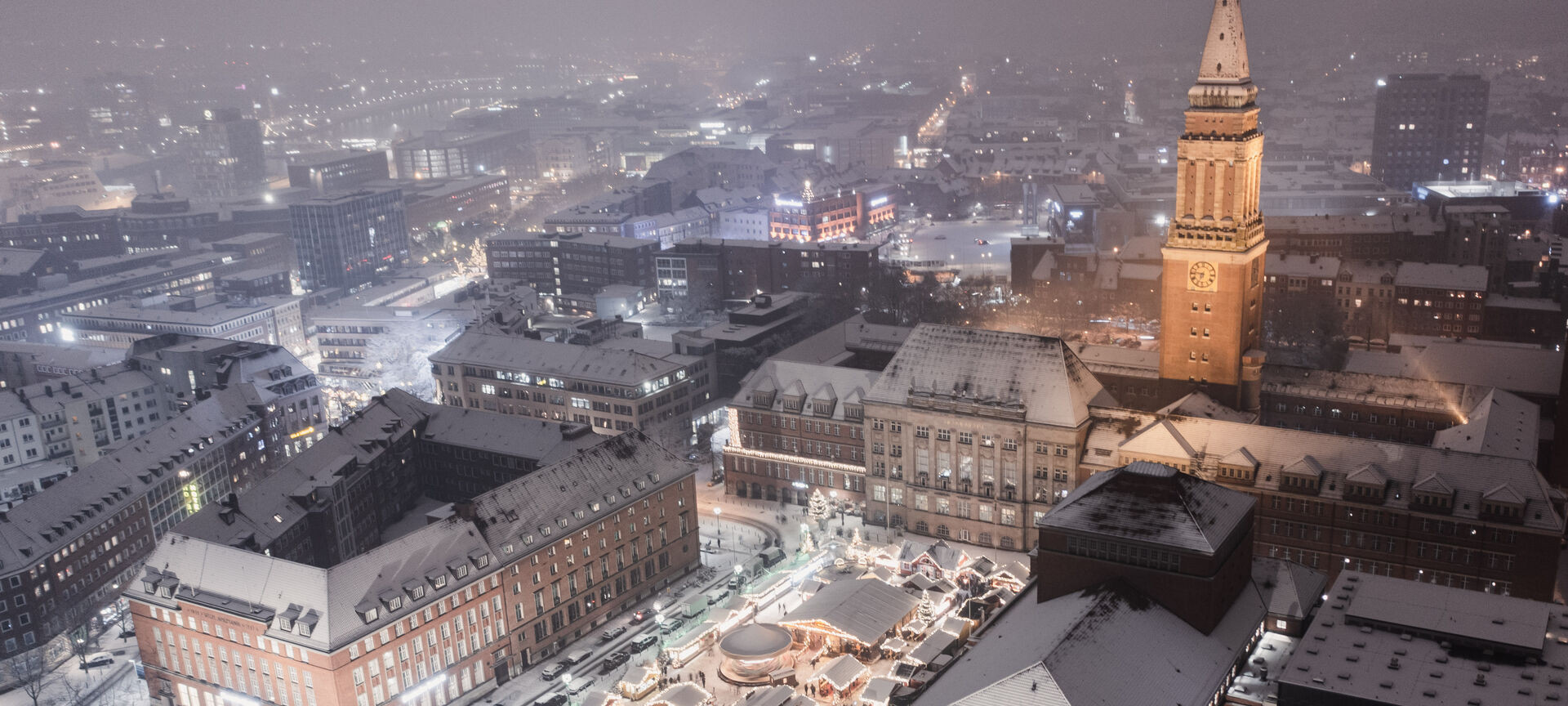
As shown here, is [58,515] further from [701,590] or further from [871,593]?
[871,593]

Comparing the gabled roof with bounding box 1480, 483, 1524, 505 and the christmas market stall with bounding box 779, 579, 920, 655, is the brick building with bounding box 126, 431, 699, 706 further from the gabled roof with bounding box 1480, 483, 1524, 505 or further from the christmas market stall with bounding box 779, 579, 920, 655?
the gabled roof with bounding box 1480, 483, 1524, 505

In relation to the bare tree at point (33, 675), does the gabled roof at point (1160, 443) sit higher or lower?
higher

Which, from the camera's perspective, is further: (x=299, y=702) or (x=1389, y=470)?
(x=1389, y=470)

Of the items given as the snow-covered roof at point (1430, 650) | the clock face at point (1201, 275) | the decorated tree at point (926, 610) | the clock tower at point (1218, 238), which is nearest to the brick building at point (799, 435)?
the decorated tree at point (926, 610)

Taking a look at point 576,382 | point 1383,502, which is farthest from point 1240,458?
point 576,382

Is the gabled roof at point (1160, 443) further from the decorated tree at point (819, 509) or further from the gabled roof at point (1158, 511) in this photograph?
the decorated tree at point (819, 509)

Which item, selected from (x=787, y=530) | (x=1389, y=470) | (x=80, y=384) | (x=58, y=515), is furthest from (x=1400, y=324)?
(x=80, y=384)

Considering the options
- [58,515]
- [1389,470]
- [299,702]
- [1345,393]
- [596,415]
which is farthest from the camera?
[596,415]
